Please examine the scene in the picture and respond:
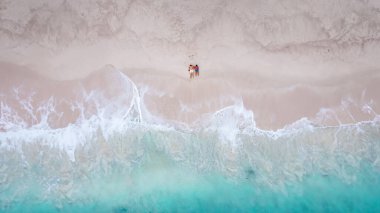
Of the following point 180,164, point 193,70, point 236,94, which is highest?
point 193,70

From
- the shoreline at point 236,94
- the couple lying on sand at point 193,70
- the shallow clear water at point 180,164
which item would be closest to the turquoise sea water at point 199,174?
the shallow clear water at point 180,164

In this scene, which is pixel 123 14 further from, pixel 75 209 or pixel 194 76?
pixel 75 209

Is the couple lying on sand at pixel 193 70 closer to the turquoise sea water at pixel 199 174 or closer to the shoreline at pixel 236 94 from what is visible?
the shoreline at pixel 236 94

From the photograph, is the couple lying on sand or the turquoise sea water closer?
the turquoise sea water

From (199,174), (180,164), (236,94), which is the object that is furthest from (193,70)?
(199,174)

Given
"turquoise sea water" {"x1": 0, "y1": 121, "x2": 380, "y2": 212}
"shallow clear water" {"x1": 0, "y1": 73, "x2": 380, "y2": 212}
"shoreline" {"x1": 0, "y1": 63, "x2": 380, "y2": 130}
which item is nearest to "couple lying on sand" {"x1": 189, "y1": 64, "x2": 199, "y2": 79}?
"shoreline" {"x1": 0, "y1": 63, "x2": 380, "y2": 130}

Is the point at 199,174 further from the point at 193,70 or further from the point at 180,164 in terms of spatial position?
the point at 193,70

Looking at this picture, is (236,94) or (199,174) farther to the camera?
(236,94)

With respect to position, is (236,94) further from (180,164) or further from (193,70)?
(180,164)

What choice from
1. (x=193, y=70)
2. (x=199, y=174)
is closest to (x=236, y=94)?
(x=193, y=70)

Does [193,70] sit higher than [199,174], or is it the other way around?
[193,70]

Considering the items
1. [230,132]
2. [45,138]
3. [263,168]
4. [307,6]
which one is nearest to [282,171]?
[263,168]

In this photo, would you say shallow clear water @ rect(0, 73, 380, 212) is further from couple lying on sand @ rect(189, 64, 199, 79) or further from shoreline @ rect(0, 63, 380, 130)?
couple lying on sand @ rect(189, 64, 199, 79)
